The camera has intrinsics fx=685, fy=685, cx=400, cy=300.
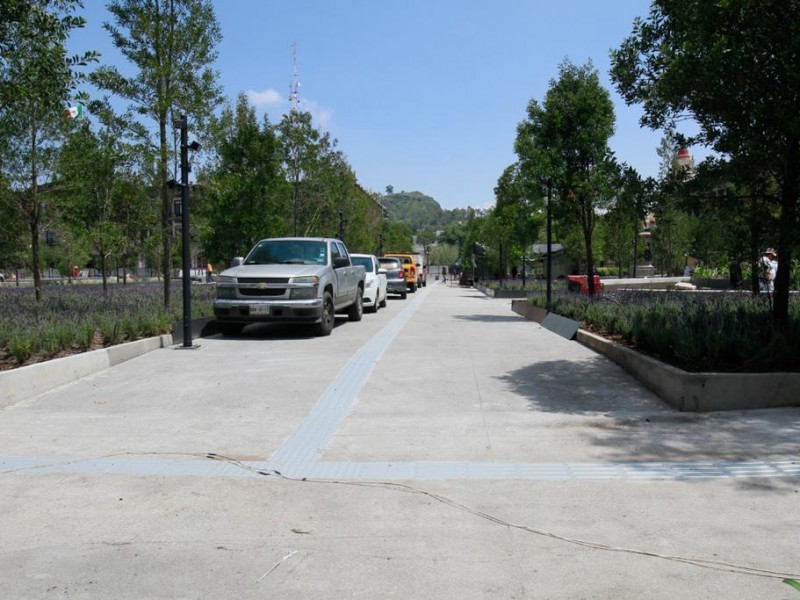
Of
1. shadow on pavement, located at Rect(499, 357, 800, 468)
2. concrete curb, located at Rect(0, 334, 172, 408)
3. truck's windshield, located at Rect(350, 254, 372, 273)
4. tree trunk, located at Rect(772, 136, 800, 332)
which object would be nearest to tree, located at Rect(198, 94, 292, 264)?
truck's windshield, located at Rect(350, 254, 372, 273)

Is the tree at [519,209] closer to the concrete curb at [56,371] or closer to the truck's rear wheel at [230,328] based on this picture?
the truck's rear wheel at [230,328]

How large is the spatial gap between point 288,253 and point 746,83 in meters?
9.32

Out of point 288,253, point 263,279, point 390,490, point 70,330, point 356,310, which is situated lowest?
point 390,490

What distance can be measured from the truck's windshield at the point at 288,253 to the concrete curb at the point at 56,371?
396 centimetres

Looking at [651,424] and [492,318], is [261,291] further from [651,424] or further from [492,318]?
[651,424]

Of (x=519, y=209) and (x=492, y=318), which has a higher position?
(x=519, y=209)

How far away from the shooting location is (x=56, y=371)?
8219 millimetres

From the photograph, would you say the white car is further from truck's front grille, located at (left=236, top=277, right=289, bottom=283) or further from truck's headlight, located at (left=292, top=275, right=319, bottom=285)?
truck's front grille, located at (left=236, top=277, right=289, bottom=283)

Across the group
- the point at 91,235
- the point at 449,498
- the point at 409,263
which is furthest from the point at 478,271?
the point at 449,498

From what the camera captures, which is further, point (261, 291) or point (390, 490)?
point (261, 291)

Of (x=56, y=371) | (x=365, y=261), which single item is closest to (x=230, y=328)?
(x=56, y=371)

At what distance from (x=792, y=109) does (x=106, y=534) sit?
725cm

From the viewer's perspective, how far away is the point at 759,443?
573 cm

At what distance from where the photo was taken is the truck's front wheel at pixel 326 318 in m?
13.1
